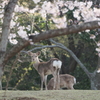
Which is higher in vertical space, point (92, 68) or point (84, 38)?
point (84, 38)

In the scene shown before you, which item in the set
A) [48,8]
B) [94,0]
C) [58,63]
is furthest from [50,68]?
[94,0]

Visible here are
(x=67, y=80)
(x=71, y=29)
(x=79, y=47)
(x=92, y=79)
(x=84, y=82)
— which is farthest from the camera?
(x=79, y=47)

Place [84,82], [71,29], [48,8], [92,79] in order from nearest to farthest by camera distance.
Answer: [71,29] → [48,8] → [92,79] → [84,82]

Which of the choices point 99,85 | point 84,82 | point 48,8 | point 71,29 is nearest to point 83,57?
point 84,82

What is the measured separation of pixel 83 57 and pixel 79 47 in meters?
1.22

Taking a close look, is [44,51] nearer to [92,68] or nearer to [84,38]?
[84,38]

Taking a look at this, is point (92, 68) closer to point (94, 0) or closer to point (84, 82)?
point (84, 82)

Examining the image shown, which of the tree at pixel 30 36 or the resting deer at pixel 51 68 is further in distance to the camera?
the resting deer at pixel 51 68

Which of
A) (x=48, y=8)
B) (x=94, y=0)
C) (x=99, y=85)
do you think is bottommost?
(x=99, y=85)

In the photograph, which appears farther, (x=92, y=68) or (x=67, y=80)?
(x=92, y=68)

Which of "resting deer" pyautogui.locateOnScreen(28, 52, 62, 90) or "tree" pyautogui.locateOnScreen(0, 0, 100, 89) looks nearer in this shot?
"tree" pyautogui.locateOnScreen(0, 0, 100, 89)

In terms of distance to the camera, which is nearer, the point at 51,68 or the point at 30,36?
the point at 30,36

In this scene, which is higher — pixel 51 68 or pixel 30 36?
pixel 51 68

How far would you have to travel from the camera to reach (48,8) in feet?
32.6
